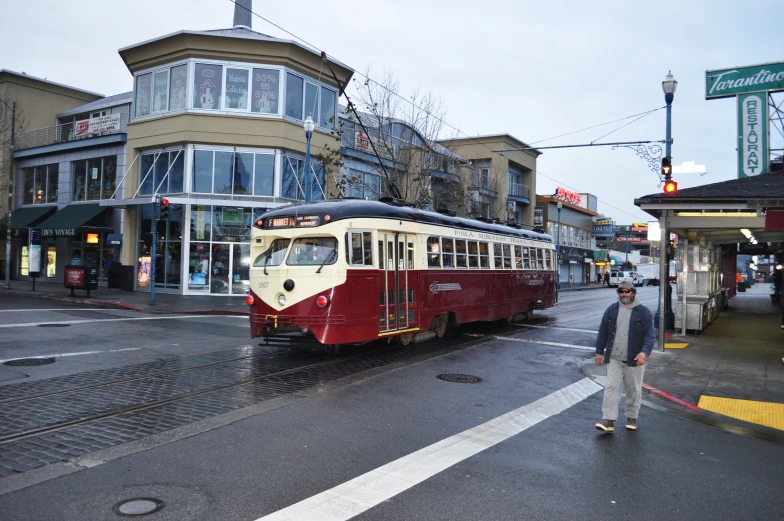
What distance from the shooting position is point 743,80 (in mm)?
20953

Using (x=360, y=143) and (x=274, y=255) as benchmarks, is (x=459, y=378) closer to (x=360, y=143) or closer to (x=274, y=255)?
(x=274, y=255)

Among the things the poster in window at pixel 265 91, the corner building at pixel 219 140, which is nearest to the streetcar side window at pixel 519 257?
the corner building at pixel 219 140

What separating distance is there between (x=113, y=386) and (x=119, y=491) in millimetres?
4298

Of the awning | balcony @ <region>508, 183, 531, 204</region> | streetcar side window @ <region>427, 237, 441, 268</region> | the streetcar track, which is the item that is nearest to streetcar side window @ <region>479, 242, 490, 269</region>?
streetcar side window @ <region>427, 237, 441, 268</region>

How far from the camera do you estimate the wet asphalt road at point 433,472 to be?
15.2 ft

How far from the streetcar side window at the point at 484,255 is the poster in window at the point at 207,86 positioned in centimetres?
1555

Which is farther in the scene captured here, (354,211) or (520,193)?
(520,193)

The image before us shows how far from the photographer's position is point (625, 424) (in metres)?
7.34

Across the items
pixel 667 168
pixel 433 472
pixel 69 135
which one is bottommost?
pixel 433 472

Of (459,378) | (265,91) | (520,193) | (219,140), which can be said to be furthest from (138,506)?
(520,193)

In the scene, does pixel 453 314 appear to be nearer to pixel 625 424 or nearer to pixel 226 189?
pixel 625 424

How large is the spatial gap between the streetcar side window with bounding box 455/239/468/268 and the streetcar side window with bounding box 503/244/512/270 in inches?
109

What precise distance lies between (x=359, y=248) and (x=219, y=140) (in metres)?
16.7

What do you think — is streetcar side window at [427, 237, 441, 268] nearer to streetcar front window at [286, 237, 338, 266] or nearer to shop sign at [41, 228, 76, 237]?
streetcar front window at [286, 237, 338, 266]
